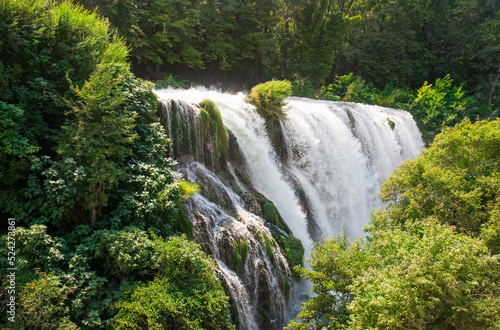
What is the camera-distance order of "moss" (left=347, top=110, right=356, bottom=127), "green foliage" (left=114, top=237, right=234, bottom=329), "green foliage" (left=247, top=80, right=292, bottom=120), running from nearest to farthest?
1. "green foliage" (left=114, top=237, right=234, bottom=329)
2. "green foliage" (left=247, top=80, right=292, bottom=120)
3. "moss" (left=347, top=110, right=356, bottom=127)

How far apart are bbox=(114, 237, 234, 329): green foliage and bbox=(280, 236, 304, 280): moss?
362 cm

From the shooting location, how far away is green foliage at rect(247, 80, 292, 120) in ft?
42.7

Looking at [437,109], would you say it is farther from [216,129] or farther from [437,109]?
[216,129]

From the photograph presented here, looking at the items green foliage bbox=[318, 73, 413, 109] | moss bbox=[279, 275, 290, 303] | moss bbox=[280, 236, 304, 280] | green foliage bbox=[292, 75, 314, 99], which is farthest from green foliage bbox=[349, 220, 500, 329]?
green foliage bbox=[318, 73, 413, 109]

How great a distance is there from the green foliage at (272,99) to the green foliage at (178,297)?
26.8ft

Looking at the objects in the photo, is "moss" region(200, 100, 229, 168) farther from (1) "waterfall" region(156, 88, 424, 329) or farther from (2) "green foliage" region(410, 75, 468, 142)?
(2) "green foliage" region(410, 75, 468, 142)

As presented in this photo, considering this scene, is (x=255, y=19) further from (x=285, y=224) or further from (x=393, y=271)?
(x=393, y=271)

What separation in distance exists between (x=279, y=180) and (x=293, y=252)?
338 cm

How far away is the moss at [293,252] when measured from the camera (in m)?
9.07

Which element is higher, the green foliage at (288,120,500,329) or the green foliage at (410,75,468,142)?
the green foliage at (410,75,468,142)

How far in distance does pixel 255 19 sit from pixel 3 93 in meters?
20.4

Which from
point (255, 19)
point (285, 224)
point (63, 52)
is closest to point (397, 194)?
point (285, 224)

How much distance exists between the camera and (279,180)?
12.0m

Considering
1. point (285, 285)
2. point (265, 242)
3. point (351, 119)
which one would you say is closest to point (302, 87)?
point (351, 119)
